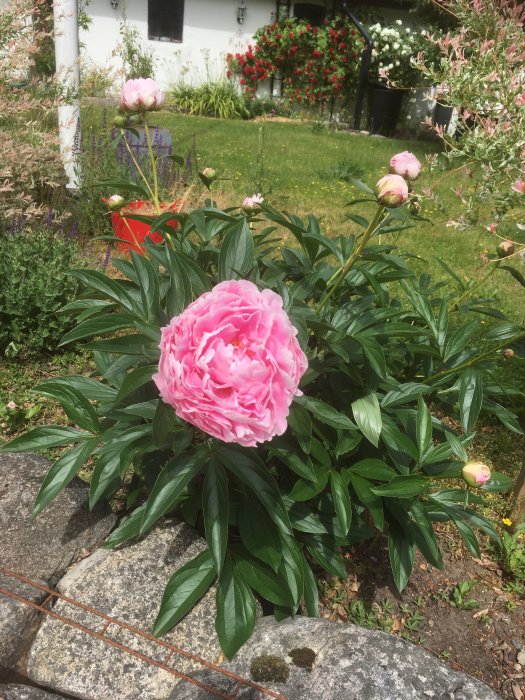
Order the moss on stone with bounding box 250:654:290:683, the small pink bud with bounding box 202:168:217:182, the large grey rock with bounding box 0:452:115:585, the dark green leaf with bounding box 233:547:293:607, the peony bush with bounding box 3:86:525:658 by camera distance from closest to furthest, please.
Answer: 1. the peony bush with bounding box 3:86:525:658
2. the moss on stone with bounding box 250:654:290:683
3. the dark green leaf with bounding box 233:547:293:607
4. the large grey rock with bounding box 0:452:115:585
5. the small pink bud with bounding box 202:168:217:182

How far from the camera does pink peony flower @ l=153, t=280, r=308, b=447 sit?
3.53ft

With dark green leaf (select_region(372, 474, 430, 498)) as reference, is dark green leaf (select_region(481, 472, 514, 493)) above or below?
below

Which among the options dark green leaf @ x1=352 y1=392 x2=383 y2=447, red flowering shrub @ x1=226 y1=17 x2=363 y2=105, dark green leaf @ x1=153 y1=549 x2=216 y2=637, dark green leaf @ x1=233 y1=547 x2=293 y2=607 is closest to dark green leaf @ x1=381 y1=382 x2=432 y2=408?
dark green leaf @ x1=352 y1=392 x2=383 y2=447

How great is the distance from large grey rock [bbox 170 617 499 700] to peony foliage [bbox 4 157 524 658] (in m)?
0.10

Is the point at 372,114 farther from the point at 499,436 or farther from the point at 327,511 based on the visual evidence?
the point at 327,511

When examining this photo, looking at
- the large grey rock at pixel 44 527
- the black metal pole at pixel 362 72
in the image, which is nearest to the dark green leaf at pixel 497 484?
the large grey rock at pixel 44 527

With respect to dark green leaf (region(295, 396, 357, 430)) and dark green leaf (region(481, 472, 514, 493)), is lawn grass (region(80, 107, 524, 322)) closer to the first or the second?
dark green leaf (region(481, 472, 514, 493))

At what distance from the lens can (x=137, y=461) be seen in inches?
71.0

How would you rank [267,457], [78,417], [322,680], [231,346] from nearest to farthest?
1. [231,346]
2. [322,680]
3. [78,417]
4. [267,457]

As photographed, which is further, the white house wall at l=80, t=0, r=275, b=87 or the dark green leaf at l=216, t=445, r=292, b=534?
the white house wall at l=80, t=0, r=275, b=87

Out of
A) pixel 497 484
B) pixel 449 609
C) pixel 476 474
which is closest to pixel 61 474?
pixel 476 474

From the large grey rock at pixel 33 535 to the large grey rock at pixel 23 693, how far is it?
92mm

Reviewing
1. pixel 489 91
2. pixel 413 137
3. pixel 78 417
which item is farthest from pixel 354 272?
pixel 413 137

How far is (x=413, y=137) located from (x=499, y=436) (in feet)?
35.4
